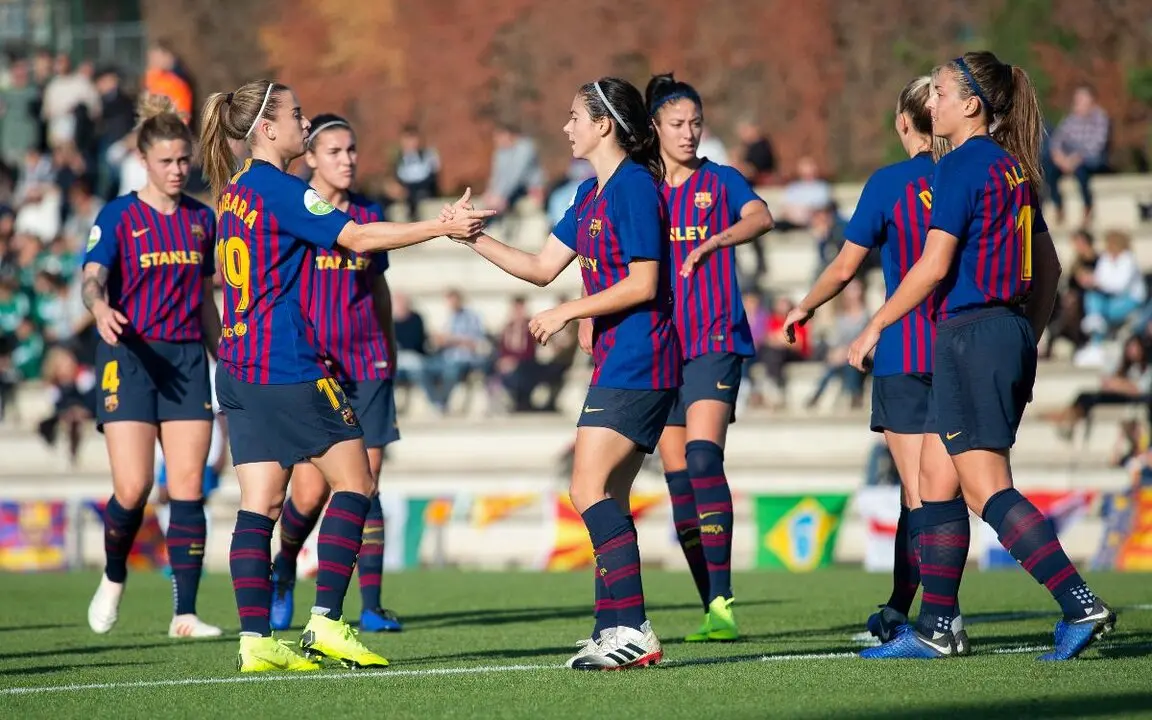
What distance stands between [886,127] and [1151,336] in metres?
8.82

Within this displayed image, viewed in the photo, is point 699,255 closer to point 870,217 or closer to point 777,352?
point 870,217

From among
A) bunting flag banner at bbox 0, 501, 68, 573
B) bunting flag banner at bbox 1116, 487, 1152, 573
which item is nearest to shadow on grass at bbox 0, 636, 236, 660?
bunting flag banner at bbox 1116, 487, 1152, 573

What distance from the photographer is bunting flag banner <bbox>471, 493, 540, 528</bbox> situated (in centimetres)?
1633

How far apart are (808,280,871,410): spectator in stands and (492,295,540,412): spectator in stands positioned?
306cm

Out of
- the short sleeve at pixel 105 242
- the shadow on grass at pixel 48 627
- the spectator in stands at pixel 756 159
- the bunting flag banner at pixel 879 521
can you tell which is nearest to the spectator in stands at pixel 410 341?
the spectator in stands at pixel 756 159

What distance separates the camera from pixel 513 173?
2147 cm

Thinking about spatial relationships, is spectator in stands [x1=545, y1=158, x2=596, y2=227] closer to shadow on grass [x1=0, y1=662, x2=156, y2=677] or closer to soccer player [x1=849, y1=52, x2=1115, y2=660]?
shadow on grass [x1=0, y1=662, x2=156, y2=677]

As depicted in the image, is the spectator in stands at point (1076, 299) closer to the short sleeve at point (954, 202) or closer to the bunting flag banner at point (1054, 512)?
the bunting flag banner at point (1054, 512)

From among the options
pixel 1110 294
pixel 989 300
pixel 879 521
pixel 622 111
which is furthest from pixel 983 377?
pixel 1110 294

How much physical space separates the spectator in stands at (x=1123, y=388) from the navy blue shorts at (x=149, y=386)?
10338mm

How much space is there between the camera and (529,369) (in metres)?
18.4

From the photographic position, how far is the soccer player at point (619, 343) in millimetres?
6191

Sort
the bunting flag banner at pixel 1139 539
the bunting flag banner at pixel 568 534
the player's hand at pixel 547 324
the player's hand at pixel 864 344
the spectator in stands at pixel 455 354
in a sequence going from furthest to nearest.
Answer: the spectator in stands at pixel 455 354 → the bunting flag banner at pixel 568 534 → the bunting flag banner at pixel 1139 539 → the player's hand at pixel 864 344 → the player's hand at pixel 547 324

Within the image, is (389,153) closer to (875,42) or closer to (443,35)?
(443,35)
